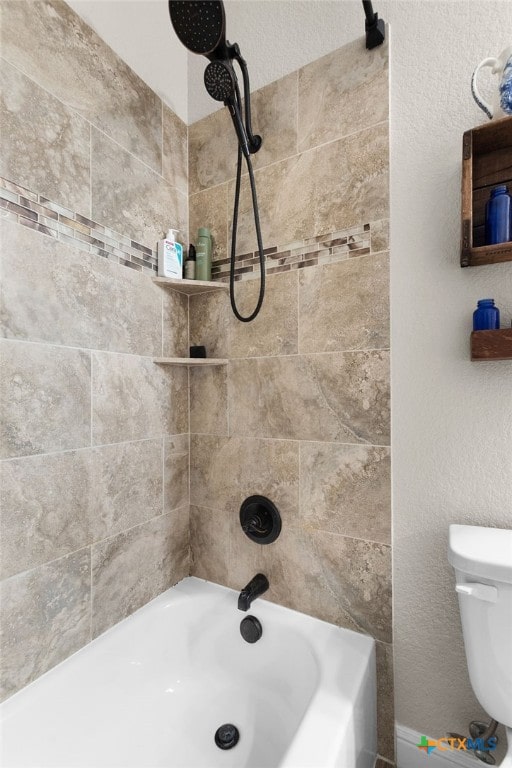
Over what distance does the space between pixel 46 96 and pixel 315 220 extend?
0.83 metres

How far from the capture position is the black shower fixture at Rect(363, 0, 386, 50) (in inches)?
40.4

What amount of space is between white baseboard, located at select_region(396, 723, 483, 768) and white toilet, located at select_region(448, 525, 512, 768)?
0.93 ft

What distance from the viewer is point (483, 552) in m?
0.83

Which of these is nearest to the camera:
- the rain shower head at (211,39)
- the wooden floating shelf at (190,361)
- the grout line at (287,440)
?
the rain shower head at (211,39)

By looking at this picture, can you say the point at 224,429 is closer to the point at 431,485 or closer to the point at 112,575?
the point at 112,575

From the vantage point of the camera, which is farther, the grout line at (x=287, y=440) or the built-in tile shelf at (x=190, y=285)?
the built-in tile shelf at (x=190, y=285)

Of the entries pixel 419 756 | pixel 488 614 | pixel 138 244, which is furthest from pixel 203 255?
pixel 419 756

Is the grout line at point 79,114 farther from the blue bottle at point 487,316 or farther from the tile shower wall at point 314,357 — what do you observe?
the blue bottle at point 487,316

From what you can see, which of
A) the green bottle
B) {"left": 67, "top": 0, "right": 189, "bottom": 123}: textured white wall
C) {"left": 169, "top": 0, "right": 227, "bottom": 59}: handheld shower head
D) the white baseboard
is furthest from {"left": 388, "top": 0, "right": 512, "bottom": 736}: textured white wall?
{"left": 67, "top": 0, "right": 189, "bottom": 123}: textured white wall

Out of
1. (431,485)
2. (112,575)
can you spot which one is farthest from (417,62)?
(112,575)

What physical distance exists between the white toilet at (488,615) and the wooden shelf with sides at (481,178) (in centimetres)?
69

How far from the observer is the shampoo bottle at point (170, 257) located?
131 centimetres

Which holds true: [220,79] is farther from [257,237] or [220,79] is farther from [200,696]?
[200,696]

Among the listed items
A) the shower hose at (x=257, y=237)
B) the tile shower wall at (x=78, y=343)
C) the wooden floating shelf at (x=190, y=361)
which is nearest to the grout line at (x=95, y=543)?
the tile shower wall at (x=78, y=343)
